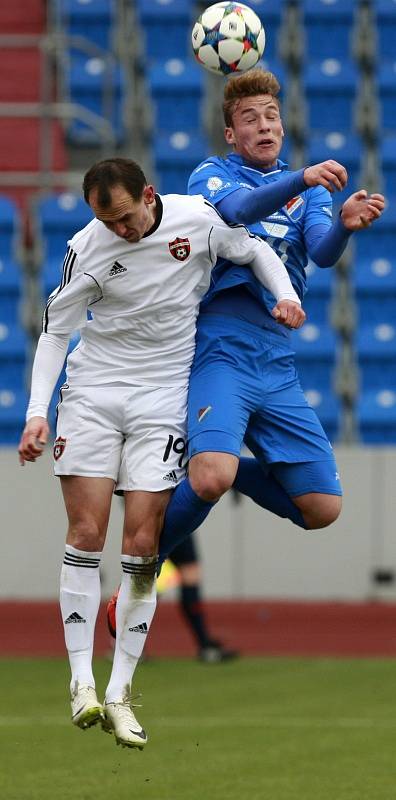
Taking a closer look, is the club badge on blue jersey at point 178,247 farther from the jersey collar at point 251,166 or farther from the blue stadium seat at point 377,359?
the blue stadium seat at point 377,359

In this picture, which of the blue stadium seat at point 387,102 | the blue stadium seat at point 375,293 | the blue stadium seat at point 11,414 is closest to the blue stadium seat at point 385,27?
the blue stadium seat at point 387,102

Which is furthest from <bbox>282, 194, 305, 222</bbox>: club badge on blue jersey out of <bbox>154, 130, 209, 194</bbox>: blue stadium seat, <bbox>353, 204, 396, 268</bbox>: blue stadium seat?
<bbox>154, 130, 209, 194</bbox>: blue stadium seat

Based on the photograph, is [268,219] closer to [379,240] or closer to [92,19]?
[379,240]

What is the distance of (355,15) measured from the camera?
15977 millimetres

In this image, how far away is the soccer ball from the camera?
6547mm

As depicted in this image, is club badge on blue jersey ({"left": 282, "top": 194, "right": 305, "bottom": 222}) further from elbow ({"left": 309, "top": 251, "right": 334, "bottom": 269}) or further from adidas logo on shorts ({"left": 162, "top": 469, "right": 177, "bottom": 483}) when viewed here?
adidas logo on shorts ({"left": 162, "top": 469, "right": 177, "bottom": 483})

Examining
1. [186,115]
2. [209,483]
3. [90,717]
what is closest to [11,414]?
[186,115]

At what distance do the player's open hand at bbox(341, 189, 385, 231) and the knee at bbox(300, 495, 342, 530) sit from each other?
1.16m

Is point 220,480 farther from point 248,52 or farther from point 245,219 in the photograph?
point 248,52

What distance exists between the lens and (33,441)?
5.78 m

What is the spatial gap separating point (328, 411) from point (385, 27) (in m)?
4.78

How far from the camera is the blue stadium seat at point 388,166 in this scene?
15.0m

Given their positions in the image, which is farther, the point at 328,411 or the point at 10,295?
the point at 10,295

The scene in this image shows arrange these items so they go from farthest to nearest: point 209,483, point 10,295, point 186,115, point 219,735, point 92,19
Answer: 1. point 92,19
2. point 186,115
3. point 10,295
4. point 219,735
5. point 209,483
